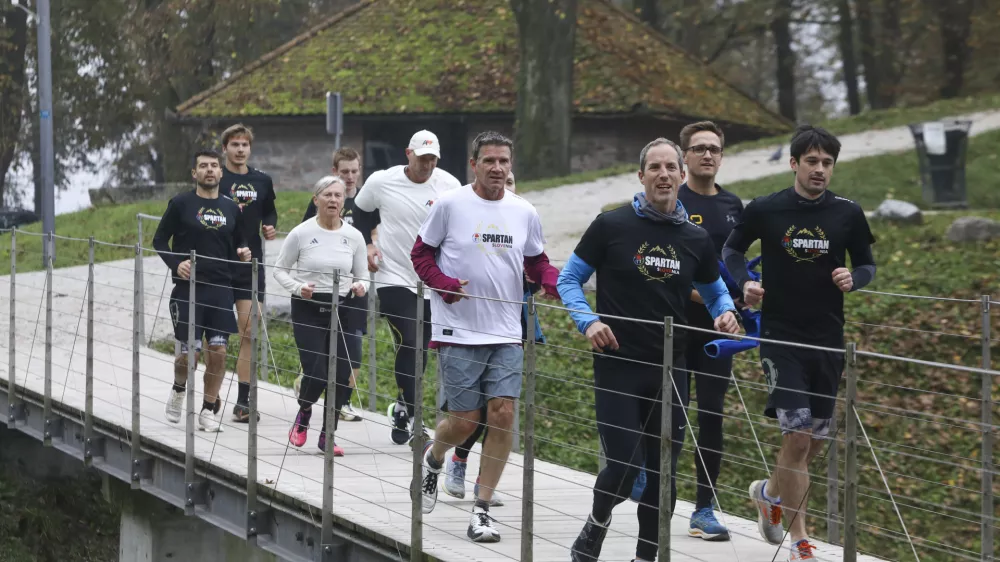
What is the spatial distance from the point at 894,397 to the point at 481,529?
7.17 metres

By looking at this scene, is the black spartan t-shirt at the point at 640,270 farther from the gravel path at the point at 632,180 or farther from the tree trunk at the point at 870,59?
the tree trunk at the point at 870,59

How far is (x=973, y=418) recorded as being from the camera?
41.5 feet

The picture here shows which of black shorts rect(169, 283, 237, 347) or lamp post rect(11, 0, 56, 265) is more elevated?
lamp post rect(11, 0, 56, 265)

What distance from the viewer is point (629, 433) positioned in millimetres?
6262

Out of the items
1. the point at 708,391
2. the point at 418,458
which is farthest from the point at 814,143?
the point at 418,458

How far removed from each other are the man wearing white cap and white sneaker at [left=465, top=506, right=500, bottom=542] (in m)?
2.10

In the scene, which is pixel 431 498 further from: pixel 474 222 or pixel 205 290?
pixel 205 290

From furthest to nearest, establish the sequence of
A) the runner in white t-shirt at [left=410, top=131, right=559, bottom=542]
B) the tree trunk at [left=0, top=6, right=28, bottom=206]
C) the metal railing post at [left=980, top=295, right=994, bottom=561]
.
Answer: the tree trunk at [left=0, top=6, right=28, bottom=206]
the runner in white t-shirt at [left=410, top=131, right=559, bottom=542]
the metal railing post at [left=980, top=295, right=994, bottom=561]

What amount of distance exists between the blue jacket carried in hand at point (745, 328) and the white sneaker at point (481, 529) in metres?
1.22

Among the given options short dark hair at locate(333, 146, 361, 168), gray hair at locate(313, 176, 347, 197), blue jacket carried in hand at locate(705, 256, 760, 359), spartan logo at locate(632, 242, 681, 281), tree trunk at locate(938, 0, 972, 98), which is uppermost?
tree trunk at locate(938, 0, 972, 98)

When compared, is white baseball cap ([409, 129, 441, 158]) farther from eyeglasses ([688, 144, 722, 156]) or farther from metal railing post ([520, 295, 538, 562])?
metal railing post ([520, 295, 538, 562])

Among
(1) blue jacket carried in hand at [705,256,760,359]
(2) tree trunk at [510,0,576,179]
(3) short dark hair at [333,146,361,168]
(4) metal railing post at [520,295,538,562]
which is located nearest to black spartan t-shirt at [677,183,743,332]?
(1) blue jacket carried in hand at [705,256,760,359]

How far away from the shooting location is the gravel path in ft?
68.4

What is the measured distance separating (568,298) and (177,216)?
13.7 ft
